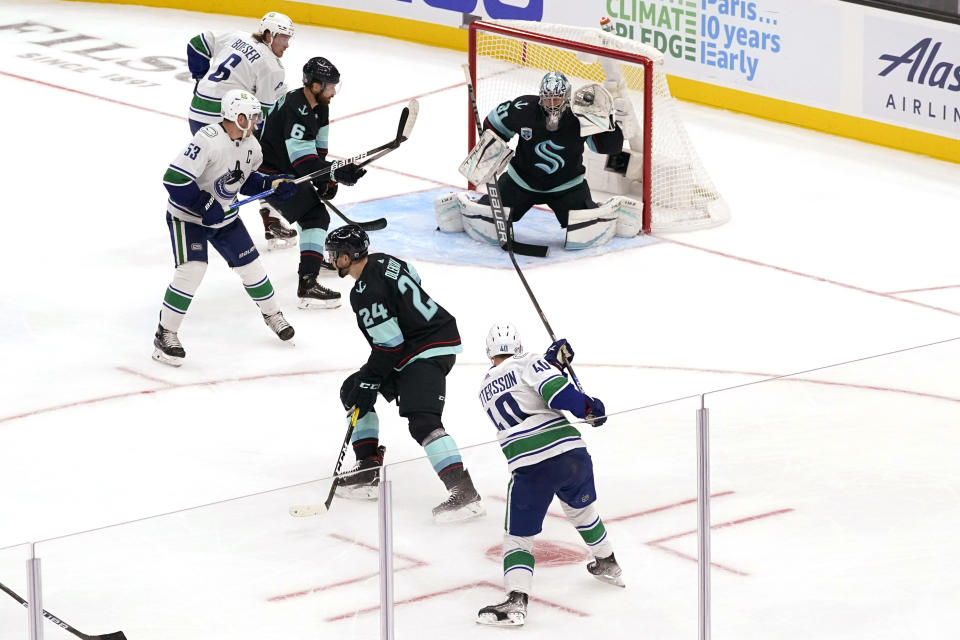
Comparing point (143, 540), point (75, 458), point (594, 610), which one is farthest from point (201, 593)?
point (75, 458)

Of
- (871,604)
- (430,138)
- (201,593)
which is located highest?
(201,593)

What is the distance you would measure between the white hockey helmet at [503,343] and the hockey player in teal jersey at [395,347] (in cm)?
56

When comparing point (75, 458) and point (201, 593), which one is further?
point (75, 458)

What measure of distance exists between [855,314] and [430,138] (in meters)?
3.80

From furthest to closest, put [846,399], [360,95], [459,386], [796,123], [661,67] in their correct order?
[360,95], [796,123], [661,67], [459,386], [846,399]

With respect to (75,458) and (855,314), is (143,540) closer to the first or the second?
(75,458)

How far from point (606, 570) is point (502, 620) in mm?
267

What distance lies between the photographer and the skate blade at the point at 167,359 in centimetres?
724

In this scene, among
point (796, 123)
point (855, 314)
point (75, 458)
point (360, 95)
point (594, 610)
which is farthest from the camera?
point (360, 95)

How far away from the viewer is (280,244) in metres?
8.86

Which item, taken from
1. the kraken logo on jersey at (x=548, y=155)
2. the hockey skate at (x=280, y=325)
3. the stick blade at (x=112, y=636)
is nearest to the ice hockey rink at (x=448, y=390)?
the stick blade at (x=112, y=636)

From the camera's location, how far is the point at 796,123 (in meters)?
10.9

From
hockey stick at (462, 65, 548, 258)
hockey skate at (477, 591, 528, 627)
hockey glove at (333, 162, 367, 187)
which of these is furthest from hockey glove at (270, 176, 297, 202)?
hockey skate at (477, 591, 528, 627)

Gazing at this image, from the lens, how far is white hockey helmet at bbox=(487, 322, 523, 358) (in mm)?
5074
